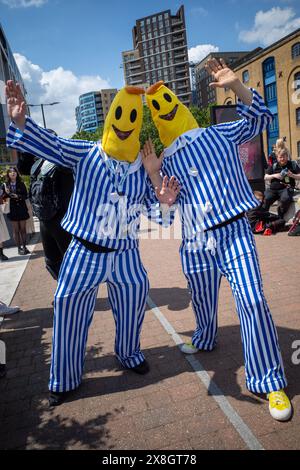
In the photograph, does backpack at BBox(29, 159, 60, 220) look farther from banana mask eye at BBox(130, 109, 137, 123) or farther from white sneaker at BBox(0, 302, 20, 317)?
white sneaker at BBox(0, 302, 20, 317)

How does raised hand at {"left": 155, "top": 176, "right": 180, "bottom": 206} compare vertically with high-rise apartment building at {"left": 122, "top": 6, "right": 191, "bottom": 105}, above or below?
below

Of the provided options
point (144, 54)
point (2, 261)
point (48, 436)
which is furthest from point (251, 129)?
point (144, 54)

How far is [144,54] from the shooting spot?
318 ft

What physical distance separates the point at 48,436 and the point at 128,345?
2.82 ft

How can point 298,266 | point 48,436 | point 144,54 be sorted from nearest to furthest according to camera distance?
1. point 48,436
2. point 298,266
3. point 144,54

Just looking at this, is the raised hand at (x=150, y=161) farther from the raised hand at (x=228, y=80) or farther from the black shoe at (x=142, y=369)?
the black shoe at (x=142, y=369)

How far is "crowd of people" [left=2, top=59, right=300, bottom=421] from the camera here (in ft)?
7.72

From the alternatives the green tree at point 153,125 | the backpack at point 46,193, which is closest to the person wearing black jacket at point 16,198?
the backpack at point 46,193

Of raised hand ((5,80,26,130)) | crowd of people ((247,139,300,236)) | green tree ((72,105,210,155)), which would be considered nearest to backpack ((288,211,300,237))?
crowd of people ((247,139,300,236))

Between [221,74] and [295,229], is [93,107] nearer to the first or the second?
[295,229]

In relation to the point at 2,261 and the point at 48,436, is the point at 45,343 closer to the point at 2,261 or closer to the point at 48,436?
the point at 48,436

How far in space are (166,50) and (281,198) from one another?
9632cm

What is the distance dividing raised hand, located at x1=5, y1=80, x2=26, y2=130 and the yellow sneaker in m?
2.42

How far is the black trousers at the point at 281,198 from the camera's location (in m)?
7.88
